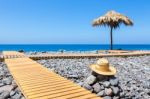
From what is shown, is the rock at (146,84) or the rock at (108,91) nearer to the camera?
the rock at (108,91)

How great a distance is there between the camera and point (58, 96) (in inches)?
222

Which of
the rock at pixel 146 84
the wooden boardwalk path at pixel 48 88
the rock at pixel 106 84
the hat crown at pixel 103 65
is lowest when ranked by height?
the rock at pixel 146 84

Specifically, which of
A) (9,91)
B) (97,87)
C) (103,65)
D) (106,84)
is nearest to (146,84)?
(103,65)

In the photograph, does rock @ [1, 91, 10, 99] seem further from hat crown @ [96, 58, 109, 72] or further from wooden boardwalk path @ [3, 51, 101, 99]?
hat crown @ [96, 58, 109, 72]

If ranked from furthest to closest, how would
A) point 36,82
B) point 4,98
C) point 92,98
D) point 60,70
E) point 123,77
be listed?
point 60,70 → point 123,77 → point 36,82 → point 4,98 → point 92,98

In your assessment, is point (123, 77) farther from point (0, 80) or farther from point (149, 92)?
point (0, 80)

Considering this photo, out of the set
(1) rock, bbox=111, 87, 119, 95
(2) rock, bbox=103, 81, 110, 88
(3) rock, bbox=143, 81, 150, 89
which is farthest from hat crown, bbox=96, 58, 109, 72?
(3) rock, bbox=143, 81, 150, 89

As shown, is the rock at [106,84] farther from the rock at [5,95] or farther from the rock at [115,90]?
the rock at [5,95]

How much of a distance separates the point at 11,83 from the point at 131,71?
17.9ft

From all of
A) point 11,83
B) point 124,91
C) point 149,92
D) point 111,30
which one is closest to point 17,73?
point 11,83

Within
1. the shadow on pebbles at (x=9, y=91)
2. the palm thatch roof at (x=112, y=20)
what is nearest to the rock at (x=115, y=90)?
the shadow on pebbles at (x=9, y=91)

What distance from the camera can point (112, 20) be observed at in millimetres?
23625

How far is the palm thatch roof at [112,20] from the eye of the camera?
23.7m

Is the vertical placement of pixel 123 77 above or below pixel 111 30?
below
